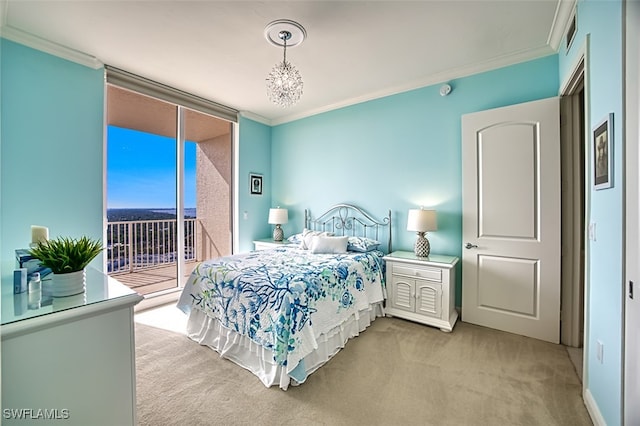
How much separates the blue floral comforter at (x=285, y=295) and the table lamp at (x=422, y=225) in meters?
0.58

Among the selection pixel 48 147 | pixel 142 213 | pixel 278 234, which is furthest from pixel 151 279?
pixel 48 147

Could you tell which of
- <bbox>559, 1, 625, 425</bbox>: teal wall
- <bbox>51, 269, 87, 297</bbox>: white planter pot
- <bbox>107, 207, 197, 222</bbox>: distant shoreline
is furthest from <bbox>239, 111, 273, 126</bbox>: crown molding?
<bbox>559, 1, 625, 425</bbox>: teal wall

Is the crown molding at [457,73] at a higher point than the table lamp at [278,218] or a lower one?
higher

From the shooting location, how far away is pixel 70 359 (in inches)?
39.9

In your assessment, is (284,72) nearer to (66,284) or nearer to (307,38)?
(307,38)

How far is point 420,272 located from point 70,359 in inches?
110

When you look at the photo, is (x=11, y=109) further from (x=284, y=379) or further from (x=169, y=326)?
(x=284, y=379)

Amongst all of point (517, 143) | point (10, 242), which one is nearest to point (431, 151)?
point (517, 143)

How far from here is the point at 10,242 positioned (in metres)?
2.37

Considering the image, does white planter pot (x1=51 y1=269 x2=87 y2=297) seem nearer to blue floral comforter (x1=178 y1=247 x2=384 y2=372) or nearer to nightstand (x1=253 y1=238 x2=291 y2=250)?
blue floral comforter (x1=178 y1=247 x2=384 y2=372)

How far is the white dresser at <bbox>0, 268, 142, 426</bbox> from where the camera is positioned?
90cm

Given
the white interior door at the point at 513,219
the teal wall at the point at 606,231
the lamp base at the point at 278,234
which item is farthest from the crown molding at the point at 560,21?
the lamp base at the point at 278,234

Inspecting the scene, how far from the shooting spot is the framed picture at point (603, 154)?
1.41 meters

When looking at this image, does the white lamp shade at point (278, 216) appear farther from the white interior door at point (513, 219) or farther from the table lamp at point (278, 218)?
the white interior door at point (513, 219)
